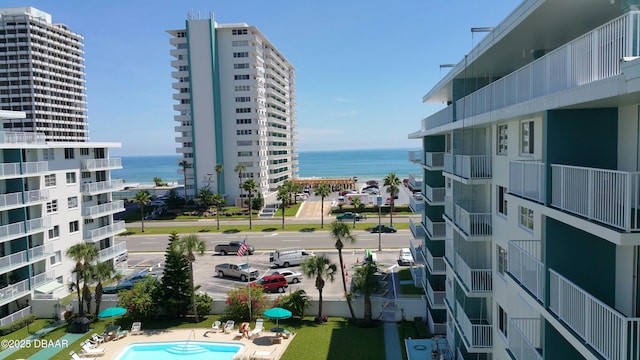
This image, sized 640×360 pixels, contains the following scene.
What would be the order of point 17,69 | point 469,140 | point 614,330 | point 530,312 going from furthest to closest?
1. point 17,69
2. point 469,140
3. point 530,312
4. point 614,330

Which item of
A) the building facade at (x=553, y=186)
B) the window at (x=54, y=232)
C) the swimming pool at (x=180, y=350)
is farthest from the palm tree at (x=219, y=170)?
the building facade at (x=553, y=186)

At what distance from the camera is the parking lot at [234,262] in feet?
115

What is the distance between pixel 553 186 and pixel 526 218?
191 inches

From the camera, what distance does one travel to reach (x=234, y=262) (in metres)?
43.2

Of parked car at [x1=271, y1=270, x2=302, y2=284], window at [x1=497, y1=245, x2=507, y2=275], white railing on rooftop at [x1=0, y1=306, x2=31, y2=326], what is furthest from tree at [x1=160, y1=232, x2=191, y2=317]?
window at [x1=497, y1=245, x2=507, y2=275]

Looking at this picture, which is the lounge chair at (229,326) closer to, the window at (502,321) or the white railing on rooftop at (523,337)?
the window at (502,321)

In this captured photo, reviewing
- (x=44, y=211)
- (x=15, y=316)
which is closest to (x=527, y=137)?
(x=15, y=316)

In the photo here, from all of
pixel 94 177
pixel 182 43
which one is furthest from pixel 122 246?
pixel 182 43

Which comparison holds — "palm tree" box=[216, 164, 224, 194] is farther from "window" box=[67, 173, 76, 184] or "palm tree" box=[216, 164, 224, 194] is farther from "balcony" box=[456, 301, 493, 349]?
"balcony" box=[456, 301, 493, 349]

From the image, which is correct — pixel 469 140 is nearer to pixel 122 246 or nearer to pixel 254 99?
pixel 122 246

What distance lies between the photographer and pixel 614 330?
23.2 ft

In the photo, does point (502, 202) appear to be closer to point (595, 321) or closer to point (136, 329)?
point (595, 321)

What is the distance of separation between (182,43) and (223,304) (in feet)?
206

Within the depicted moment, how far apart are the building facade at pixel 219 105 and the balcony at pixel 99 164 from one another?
35081 millimetres
